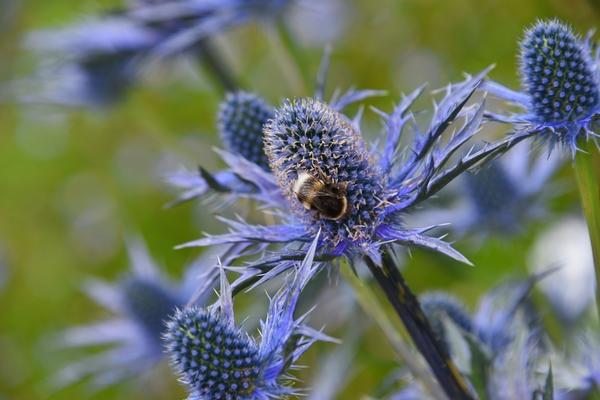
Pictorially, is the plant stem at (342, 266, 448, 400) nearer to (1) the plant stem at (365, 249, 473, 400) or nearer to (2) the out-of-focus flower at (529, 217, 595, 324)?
(1) the plant stem at (365, 249, 473, 400)

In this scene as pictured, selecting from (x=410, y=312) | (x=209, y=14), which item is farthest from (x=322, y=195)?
(x=209, y=14)

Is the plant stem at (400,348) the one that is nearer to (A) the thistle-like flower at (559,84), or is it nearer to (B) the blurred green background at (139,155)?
(A) the thistle-like flower at (559,84)

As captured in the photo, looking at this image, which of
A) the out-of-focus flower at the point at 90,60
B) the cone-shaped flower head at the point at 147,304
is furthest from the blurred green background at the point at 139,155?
the cone-shaped flower head at the point at 147,304

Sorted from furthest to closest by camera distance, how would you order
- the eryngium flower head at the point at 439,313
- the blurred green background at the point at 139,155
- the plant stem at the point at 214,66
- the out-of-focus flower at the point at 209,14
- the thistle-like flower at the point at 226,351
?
1. the blurred green background at the point at 139,155
2. the plant stem at the point at 214,66
3. the out-of-focus flower at the point at 209,14
4. the eryngium flower head at the point at 439,313
5. the thistle-like flower at the point at 226,351

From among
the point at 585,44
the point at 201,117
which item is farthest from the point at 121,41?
the point at 585,44

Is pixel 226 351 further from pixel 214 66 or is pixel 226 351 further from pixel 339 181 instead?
pixel 214 66

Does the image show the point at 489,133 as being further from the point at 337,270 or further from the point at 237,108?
the point at 337,270
